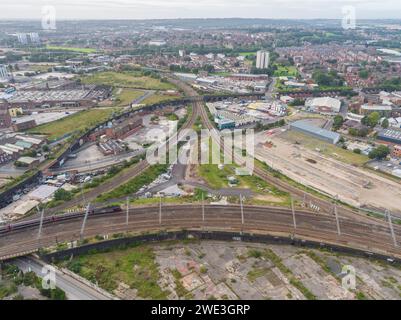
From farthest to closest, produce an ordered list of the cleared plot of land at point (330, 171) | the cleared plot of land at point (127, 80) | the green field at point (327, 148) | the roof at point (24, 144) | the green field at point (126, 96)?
1. the cleared plot of land at point (127, 80)
2. the green field at point (126, 96)
3. the roof at point (24, 144)
4. the green field at point (327, 148)
5. the cleared plot of land at point (330, 171)

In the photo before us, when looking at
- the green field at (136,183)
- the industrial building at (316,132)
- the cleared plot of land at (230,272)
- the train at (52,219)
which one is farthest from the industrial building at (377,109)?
the train at (52,219)

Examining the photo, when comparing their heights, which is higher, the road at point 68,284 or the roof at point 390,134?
the roof at point 390,134

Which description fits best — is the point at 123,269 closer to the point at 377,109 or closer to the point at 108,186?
the point at 108,186

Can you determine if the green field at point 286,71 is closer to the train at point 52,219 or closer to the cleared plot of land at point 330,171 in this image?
the cleared plot of land at point 330,171

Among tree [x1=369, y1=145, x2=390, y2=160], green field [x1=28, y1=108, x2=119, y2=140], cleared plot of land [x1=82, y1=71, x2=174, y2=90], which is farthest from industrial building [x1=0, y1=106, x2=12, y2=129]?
tree [x1=369, y1=145, x2=390, y2=160]

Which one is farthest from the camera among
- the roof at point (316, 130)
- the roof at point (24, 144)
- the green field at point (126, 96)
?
the green field at point (126, 96)

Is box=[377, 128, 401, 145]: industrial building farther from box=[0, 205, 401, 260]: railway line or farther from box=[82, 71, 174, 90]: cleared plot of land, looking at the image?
box=[82, 71, 174, 90]: cleared plot of land

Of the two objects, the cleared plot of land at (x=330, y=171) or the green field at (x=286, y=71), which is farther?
the green field at (x=286, y=71)
